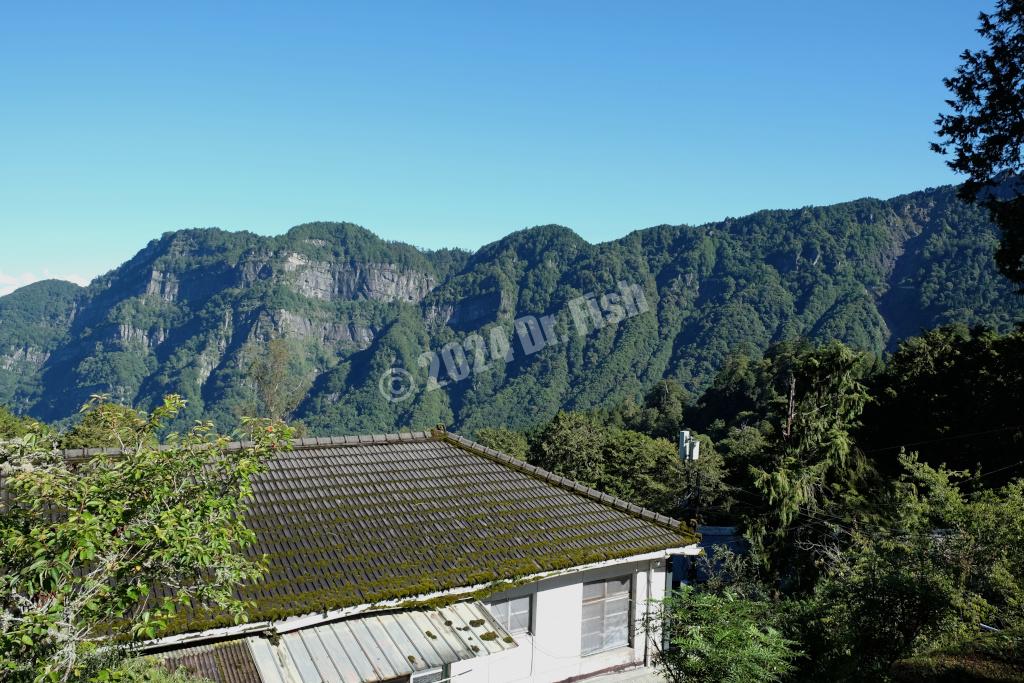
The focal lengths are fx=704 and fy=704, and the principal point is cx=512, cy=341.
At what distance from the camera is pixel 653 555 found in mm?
9570

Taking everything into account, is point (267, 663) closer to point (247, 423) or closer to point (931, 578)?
point (247, 423)

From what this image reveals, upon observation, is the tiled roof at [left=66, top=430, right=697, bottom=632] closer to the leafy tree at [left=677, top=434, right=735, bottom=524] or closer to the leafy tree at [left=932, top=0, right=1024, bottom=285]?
the leafy tree at [left=932, top=0, right=1024, bottom=285]

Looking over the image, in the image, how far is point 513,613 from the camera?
28.8 ft

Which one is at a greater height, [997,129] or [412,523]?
[997,129]

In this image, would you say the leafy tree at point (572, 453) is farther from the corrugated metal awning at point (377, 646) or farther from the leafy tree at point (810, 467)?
the corrugated metal awning at point (377, 646)

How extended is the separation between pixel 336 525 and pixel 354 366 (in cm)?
19221

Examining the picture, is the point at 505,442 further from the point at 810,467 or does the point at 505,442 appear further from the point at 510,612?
the point at 510,612

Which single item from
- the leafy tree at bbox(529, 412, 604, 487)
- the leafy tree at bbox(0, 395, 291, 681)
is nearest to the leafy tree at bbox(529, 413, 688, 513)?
the leafy tree at bbox(529, 412, 604, 487)

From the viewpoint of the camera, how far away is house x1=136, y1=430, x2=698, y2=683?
6.76m

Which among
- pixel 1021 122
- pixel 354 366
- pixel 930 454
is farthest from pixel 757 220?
pixel 1021 122

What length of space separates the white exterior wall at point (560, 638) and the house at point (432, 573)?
2 centimetres

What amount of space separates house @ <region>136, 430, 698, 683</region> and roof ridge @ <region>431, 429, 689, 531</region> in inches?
0.9

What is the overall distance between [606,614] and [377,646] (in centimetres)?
378

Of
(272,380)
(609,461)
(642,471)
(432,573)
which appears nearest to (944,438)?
(642,471)
